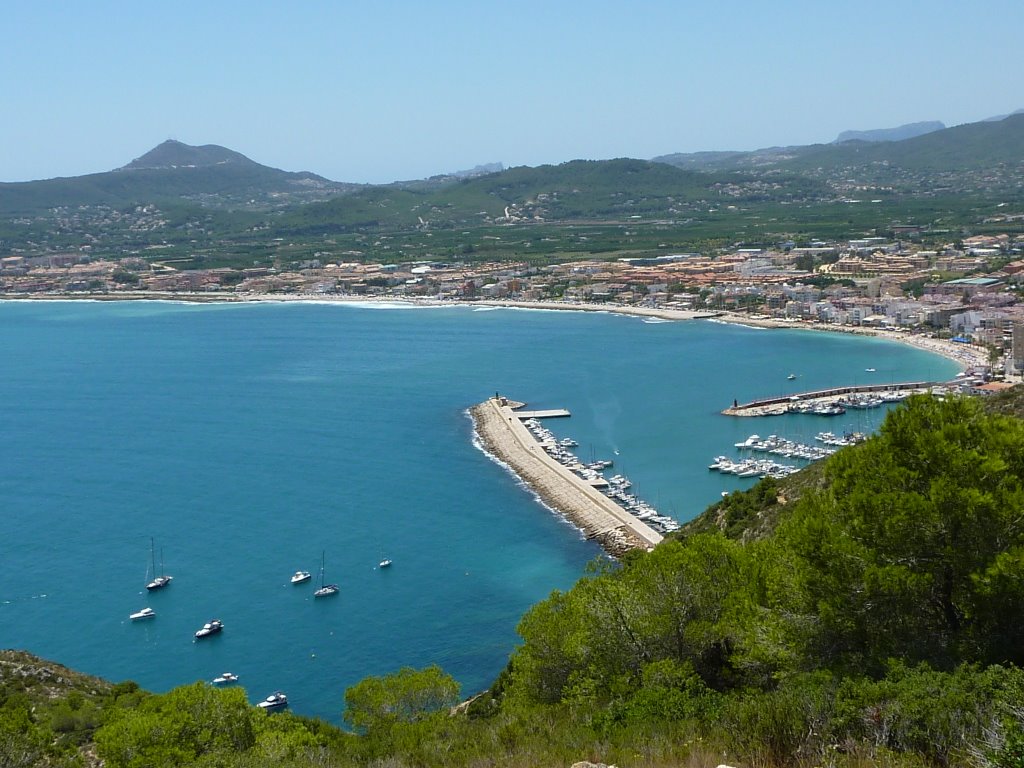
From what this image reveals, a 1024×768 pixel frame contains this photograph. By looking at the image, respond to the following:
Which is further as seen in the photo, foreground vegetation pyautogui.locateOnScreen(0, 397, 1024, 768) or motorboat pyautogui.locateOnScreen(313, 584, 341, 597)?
motorboat pyautogui.locateOnScreen(313, 584, 341, 597)

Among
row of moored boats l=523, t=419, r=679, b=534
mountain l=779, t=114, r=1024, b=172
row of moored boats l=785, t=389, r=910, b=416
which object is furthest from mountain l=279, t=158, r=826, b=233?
row of moored boats l=523, t=419, r=679, b=534

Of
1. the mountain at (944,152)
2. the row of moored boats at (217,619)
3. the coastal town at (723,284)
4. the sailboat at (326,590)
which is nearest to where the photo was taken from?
the row of moored boats at (217,619)

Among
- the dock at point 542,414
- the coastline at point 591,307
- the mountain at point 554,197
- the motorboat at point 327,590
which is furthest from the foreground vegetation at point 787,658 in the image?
the mountain at point 554,197

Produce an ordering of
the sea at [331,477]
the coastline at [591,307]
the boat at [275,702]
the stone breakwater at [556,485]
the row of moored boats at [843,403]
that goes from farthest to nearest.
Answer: the coastline at [591,307], the row of moored boats at [843,403], the stone breakwater at [556,485], the sea at [331,477], the boat at [275,702]

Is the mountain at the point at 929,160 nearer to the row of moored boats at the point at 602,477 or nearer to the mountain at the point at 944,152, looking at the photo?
the mountain at the point at 944,152

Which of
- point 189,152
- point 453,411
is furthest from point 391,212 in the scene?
point 189,152

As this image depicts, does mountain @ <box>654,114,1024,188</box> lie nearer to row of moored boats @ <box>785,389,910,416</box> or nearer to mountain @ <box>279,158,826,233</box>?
mountain @ <box>279,158,826,233</box>

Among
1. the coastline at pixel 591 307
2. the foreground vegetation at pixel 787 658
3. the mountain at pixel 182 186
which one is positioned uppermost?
the mountain at pixel 182 186
